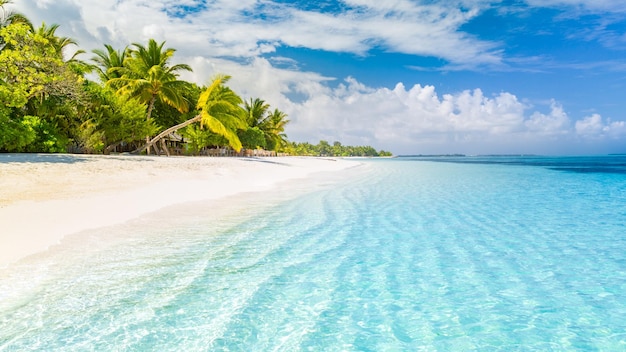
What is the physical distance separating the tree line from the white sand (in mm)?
3435

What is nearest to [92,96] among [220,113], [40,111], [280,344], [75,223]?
[40,111]

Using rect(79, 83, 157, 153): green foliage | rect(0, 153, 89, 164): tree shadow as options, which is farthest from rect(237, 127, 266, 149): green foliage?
rect(0, 153, 89, 164): tree shadow

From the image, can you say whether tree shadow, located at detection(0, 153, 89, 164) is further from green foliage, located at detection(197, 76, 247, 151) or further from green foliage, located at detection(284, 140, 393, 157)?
green foliage, located at detection(284, 140, 393, 157)

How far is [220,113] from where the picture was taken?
32.5m

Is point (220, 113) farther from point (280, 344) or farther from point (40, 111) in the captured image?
point (280, 344)

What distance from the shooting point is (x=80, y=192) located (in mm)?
10773

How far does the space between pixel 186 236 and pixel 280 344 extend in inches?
169

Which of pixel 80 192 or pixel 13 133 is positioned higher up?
pixel 13 133

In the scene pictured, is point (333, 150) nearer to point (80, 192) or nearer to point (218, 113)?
point (218, 113)

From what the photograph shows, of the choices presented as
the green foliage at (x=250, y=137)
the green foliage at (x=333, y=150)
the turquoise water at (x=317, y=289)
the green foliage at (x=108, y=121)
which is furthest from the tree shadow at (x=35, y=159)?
the green foliage at (x=333, y=150)

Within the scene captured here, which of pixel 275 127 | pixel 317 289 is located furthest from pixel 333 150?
pixel 317 289

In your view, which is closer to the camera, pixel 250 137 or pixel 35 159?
pixel 35 159

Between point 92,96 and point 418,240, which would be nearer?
point 418,240

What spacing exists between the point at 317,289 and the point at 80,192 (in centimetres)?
906
